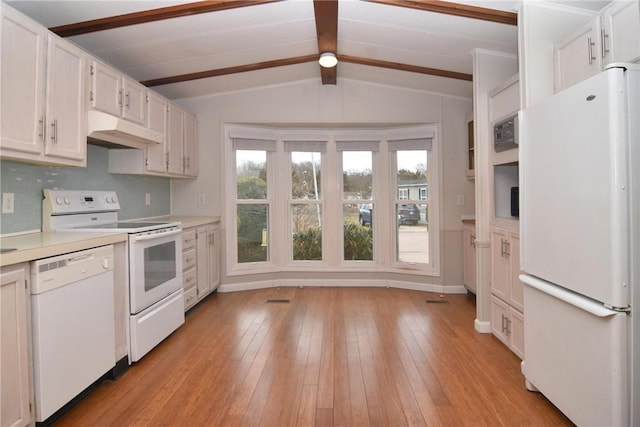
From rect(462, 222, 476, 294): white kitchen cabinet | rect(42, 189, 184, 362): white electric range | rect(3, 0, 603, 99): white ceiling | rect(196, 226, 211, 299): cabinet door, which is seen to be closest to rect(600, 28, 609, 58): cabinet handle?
rect(3, 0, 603, 99): white ceiling

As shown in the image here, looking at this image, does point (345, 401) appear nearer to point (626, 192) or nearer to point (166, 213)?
point (626, 192)

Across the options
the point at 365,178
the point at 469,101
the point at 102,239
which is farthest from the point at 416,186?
the point at 102,239

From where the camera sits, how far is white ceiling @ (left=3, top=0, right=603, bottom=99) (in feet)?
8.12

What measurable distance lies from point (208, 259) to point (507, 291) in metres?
3.01

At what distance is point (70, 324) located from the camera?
1926mm

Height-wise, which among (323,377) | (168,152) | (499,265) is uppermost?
(168,152)

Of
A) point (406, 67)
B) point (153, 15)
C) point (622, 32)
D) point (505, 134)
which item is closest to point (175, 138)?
point (153, 15)

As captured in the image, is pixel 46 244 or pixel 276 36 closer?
pixel 46 244

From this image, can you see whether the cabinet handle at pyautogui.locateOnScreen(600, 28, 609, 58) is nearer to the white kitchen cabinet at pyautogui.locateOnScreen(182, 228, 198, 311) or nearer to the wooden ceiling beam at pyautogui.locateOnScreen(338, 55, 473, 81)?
the wooden ceiling beam at pyautogui.locateOnScreen(338, 55, 473, 81)

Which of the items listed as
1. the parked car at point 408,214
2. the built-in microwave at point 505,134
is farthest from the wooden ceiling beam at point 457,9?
the parked car at point 408,214

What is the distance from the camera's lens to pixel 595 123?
1.55 m

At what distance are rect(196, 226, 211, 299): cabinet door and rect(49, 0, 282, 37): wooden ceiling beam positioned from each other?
6.58 ft

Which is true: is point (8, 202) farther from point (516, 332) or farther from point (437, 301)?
point (437, 301)

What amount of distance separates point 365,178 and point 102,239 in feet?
11.0
